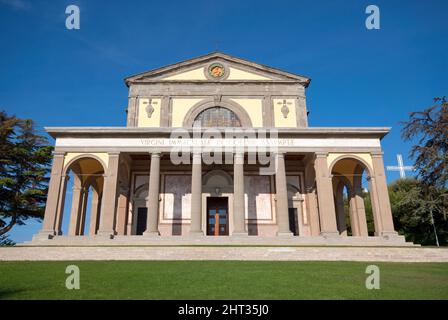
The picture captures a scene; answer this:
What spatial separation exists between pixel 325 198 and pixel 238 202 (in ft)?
18.6

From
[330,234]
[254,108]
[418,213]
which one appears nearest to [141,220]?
[254,108]

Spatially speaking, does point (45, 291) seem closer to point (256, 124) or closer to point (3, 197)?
point (256, 124)

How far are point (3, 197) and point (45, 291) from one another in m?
23.3

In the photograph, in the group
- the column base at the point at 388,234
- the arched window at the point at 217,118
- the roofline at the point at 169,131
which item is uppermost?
the arched window at the point at 217,118

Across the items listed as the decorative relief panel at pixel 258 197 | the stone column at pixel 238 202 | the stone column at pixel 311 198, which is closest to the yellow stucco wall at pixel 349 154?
the stone column at pixel 311 198


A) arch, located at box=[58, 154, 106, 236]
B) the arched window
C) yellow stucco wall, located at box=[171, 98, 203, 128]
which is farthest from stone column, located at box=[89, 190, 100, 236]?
the arched window

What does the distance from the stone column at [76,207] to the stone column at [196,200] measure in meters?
9.33

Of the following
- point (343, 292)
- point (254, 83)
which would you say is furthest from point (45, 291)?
point (254, 83)

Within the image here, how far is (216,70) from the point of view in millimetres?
27016

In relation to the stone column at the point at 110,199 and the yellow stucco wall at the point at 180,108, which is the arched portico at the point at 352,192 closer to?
the yellow stucco wall at the point at 180,108

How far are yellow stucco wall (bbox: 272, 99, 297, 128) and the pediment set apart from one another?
75.5 inches

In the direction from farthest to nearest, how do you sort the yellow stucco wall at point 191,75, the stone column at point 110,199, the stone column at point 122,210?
the yellow stucco wall at point 191,75
the stone column at point 122,210
the stone column at point 110,199

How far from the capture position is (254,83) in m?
26.5

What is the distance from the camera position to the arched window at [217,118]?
83.7 ft
